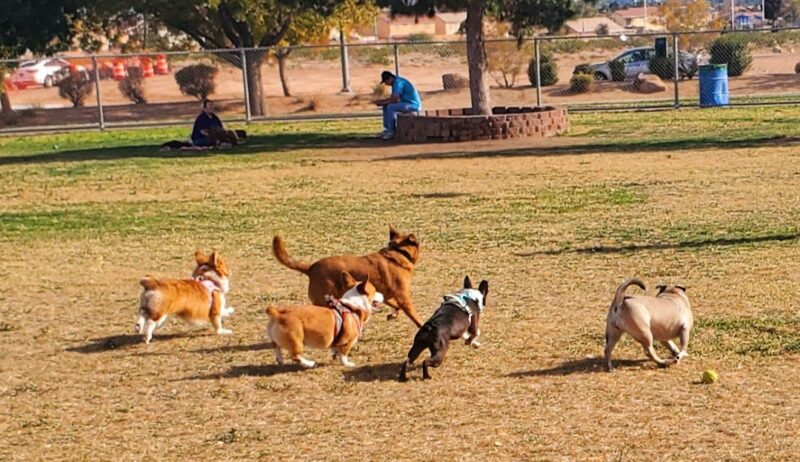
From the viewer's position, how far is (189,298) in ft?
31.8

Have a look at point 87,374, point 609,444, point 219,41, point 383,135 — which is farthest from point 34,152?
point 609,444

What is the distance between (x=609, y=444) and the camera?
691cm

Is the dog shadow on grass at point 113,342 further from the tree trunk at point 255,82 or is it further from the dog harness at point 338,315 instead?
the tree trunk at point 255,82

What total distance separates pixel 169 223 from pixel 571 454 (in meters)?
10.2

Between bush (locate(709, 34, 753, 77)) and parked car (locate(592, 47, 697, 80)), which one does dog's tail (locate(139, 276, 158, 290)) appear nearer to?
parked car (locate(592, 47, 697, 80))

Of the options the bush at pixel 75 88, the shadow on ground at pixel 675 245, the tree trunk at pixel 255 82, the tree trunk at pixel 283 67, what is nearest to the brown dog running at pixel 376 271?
the shadow on ground at pixel 675 245

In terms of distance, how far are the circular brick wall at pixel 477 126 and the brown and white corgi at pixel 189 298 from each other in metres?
Result: 16.5

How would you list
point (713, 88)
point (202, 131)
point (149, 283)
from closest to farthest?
1. point (149, 283)
2. point (202, 131)
3. point (713, 88)

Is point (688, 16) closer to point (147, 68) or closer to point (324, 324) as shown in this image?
point (147, 68)

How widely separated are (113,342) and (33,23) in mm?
31681

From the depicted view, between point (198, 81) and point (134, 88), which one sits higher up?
point (198, 81)

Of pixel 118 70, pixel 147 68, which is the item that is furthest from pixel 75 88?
pixel 147 68

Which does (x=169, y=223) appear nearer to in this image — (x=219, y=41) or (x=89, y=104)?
(x=219, y=41)

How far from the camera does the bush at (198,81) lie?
48875 mm
